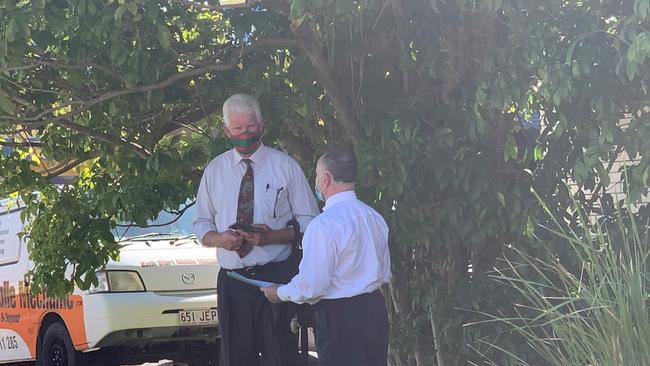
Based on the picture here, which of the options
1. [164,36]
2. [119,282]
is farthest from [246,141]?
[119,282]

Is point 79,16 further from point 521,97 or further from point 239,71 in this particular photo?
point 521,97

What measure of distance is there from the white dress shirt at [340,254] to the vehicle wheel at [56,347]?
578 centimetres

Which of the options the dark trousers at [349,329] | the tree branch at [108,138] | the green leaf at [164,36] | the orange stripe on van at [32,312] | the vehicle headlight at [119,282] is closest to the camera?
the dark trousers at [349,329]

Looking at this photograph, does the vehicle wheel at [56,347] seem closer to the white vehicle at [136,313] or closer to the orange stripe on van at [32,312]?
the white vehicle at [136,313]

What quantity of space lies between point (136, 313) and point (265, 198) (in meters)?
4.65

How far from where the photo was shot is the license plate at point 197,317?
9617 mm

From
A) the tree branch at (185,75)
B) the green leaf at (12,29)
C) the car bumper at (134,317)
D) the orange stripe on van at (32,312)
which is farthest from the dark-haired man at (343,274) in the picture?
the orange stripe on van at (32,312)

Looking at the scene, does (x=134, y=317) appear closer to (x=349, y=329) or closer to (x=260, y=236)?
(x=260, y=236)

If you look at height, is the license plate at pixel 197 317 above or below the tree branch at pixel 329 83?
below

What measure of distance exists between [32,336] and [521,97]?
7061 mm

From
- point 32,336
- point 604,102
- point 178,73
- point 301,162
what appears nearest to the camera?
point 604,102

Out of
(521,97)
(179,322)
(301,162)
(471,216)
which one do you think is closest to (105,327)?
(179,322)

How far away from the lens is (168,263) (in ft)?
32.3

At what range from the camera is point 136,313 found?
950 centimetres
